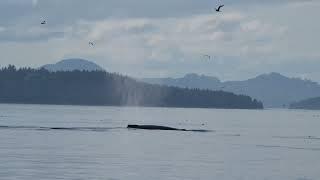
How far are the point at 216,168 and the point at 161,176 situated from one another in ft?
39.2

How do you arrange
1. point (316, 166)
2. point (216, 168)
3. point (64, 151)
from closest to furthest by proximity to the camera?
point (216, 168) < point (316, 166) < point (64, 151)

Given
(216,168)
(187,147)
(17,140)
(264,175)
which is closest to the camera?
(264,175)

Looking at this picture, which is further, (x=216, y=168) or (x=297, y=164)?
(x=297, y=164)

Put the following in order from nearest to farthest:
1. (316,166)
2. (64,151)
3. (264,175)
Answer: (264,175) → (316,166) → (64,151)

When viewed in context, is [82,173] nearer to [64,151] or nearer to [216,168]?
[216,168]

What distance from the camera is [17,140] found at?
132 metres

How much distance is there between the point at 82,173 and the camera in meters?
80.8

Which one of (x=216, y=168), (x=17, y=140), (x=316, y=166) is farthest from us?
(x=17, y=140)

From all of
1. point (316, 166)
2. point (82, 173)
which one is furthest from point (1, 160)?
point (316, 166)

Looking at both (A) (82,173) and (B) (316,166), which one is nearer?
(A) (82,173)

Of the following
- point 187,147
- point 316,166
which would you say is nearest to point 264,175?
point 316,166

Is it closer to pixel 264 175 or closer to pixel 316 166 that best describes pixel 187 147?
pixel 316 166

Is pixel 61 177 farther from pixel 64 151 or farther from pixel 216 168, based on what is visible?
pixel 64 151

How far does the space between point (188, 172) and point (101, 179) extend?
11865mm
